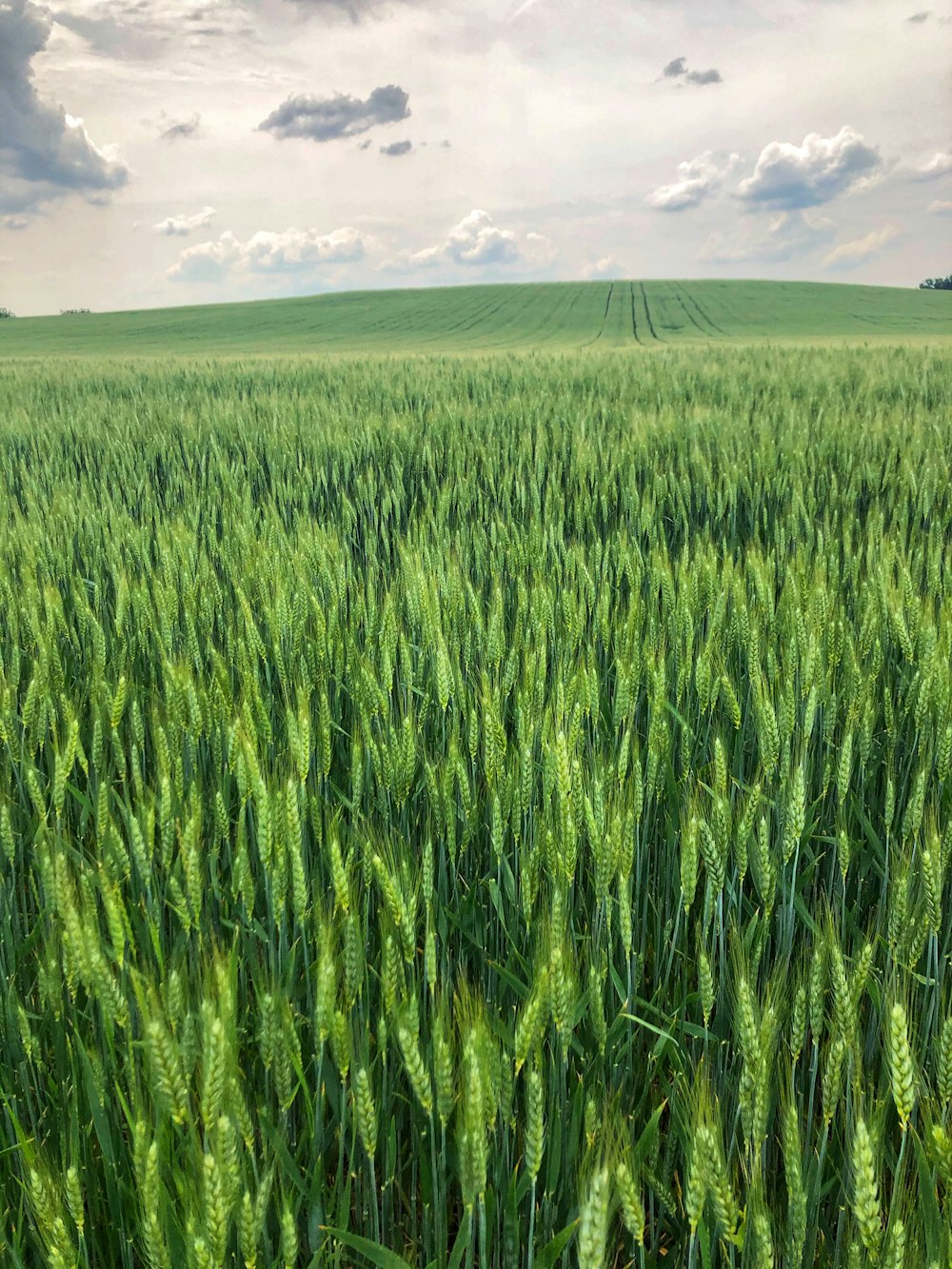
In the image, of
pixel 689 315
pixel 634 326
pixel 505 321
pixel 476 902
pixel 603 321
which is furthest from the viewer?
pixel 505 321

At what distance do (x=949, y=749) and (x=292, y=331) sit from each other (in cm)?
3375

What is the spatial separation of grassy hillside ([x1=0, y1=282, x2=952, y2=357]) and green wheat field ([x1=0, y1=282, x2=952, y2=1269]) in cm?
2052

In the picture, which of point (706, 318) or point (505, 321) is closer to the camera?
point (706, 318)

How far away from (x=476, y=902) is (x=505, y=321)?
111ft

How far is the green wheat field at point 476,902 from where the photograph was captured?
68 cm

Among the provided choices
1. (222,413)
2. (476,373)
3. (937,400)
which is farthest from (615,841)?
(476,373)

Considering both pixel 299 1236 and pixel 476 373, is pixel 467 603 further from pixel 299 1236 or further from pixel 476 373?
pixel 476 373

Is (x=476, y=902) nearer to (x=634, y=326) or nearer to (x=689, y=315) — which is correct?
(x=634, y=326)

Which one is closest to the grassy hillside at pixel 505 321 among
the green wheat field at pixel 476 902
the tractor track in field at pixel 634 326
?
the tractor track in field at pixel 634 326

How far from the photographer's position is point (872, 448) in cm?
384

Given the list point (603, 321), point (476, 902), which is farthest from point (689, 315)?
point (476, 902)

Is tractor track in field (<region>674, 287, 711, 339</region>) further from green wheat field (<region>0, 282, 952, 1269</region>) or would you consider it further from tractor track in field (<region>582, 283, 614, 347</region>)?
green wheat field (<region>0, 282, 952, 1269</region>)

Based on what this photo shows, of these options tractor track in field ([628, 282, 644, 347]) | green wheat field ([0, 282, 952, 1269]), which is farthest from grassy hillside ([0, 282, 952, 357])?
green wheat field ([0, 282, 952, 1269])

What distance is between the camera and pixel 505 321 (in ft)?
107
